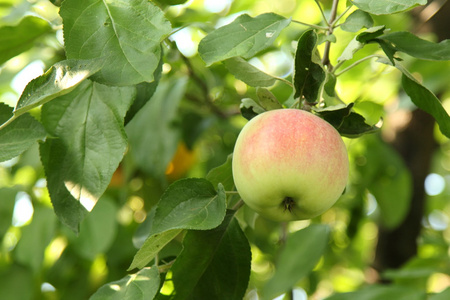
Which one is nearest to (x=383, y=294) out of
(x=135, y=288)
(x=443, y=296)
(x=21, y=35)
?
(x=443, y=296)

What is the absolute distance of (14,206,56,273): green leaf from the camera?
4.92 ft

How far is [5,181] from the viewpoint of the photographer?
221 centimetres

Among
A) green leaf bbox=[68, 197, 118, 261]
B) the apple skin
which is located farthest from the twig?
the apple skin

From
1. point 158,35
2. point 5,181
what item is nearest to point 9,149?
point 158,35

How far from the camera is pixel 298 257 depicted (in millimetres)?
1439

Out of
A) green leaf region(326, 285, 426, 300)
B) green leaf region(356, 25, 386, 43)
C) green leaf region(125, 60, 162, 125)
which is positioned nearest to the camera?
green leaf region(356, 25, 386, 43)

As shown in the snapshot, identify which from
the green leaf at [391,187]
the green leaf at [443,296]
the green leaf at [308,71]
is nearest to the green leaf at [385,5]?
the green leaf at [308,71]

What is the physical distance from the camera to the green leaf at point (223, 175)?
1021mm

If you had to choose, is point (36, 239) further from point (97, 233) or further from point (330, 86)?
point (330, 86)

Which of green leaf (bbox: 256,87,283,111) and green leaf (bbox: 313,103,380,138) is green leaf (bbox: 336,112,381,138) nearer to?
green leaf (bbox: 313,103,380,138)

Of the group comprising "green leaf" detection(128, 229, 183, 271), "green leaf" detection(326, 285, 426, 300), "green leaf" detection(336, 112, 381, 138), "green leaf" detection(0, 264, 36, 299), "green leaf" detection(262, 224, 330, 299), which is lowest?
"green leaf" detection(0, 264, 36, 299)

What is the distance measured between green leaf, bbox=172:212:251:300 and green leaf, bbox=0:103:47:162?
0.99 ft

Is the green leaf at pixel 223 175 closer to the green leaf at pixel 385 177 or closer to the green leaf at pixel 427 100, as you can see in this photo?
the green leaf at pixel 427 100

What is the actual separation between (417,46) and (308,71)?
21cm
